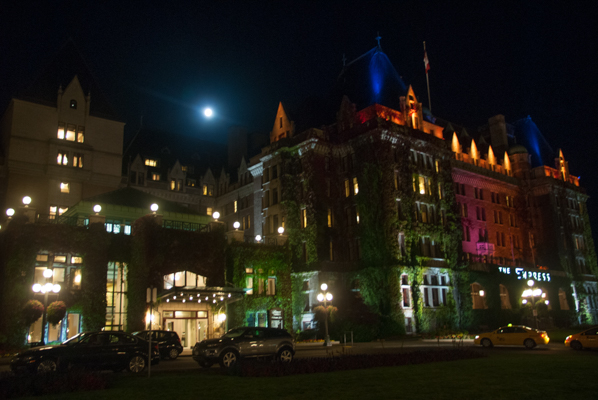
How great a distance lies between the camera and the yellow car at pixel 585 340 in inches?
1097

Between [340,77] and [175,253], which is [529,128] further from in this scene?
[175,253]

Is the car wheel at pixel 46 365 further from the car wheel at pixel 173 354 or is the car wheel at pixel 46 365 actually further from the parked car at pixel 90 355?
the car wheel at pixel 173 354

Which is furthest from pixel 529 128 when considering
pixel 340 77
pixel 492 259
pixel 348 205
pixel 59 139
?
pixel 59 139

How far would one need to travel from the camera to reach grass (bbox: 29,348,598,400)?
12664 millimetres

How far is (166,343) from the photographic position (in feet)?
94.0

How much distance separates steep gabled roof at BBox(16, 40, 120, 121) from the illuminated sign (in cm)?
4765

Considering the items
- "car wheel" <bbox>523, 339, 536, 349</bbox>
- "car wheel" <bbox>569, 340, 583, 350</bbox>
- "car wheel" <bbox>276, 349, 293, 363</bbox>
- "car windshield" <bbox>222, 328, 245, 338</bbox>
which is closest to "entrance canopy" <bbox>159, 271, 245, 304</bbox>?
"car windshield" <bbox>222, 328, 245, 338</bbox>

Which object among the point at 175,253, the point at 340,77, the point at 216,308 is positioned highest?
the point at 340,77

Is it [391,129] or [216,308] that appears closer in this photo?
[216,308]

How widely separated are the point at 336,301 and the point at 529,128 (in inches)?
1901

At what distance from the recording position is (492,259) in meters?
61.5

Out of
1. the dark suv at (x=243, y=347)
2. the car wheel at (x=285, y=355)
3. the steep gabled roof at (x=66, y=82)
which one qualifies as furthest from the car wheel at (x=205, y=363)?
the steep gabled roof at (x=66, y=82)

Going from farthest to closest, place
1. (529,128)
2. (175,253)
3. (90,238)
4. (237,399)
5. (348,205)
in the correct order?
(529,128) → (348,205) → (175,253) → (90,238) → (237,399)

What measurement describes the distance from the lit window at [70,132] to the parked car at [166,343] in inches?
1249
